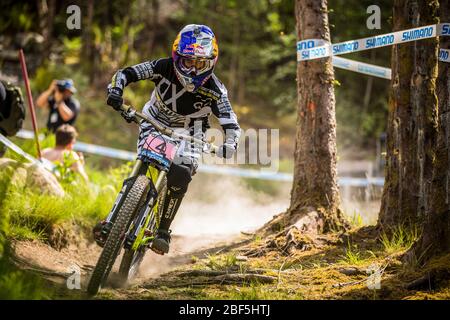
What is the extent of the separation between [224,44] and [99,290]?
14796mm

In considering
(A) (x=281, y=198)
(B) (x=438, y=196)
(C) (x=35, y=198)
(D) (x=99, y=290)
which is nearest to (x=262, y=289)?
(D) (x=99, y=290)

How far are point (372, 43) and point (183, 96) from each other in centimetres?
237

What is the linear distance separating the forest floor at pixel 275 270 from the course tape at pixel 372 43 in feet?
6.89

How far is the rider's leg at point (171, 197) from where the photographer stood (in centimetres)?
548

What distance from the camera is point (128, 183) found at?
5.04 metres

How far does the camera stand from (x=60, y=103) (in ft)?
32.8

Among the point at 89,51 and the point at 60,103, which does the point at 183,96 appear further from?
the point at 89,51

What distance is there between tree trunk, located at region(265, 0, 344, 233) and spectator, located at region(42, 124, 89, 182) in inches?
123

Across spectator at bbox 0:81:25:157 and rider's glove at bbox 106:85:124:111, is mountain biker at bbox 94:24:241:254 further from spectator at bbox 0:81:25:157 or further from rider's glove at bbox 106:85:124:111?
spectator at bbox 0:81:25:157

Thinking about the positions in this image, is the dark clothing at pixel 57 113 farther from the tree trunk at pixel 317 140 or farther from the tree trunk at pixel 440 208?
the tree trunk at pixel 440 208

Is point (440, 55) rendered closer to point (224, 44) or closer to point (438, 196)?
point (438, 196)

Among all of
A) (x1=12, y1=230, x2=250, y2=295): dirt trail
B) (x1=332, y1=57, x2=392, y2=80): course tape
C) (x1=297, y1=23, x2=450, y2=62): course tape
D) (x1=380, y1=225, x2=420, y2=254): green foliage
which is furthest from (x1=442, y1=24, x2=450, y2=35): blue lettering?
(x1=12, y1=230, x2=250, y2=295): dirt trail

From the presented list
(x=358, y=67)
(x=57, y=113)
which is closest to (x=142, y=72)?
(x=358, y=67)

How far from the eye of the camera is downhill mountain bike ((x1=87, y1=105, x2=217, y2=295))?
15.5 ft
